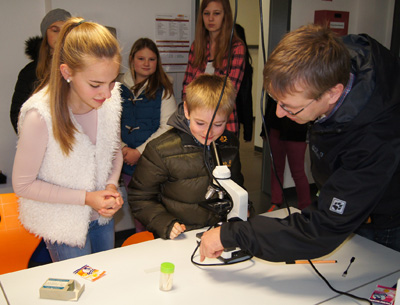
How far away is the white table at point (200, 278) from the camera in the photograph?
121 cm

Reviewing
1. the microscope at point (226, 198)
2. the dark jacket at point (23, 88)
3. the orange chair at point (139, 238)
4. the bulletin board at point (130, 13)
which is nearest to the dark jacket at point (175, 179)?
the orange chair at point (139, 238)

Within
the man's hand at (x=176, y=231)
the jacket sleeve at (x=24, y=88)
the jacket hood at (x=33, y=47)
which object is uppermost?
the jacket hood at (x=33, y=47)

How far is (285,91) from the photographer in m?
1.21

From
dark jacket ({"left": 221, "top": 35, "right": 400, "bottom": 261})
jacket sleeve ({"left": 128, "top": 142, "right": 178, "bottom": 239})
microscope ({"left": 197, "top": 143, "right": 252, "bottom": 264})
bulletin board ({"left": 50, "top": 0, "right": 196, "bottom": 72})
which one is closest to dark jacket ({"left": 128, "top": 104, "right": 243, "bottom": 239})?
jacket sleeve ({"left": 128, "top": 142, "right": 178, "bottom": 239})

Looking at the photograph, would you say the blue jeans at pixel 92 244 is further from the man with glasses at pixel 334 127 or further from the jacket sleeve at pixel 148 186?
the man with glasses at pixel 334 127

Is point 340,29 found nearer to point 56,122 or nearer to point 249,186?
point 249,186

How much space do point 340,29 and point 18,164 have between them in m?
3.92

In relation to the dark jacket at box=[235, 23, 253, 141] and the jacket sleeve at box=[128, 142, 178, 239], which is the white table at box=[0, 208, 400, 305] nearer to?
the jacket sleeve at box=[128, 142, 178, 239]

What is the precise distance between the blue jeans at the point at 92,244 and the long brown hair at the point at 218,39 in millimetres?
1480

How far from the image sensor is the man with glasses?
1.15m

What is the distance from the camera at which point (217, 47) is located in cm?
280

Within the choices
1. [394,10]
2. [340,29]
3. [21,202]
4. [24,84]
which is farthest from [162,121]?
[394,10]

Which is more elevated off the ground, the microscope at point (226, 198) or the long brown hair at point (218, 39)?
the long brown hair at point (218, 39)

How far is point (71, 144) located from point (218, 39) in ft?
5.35
